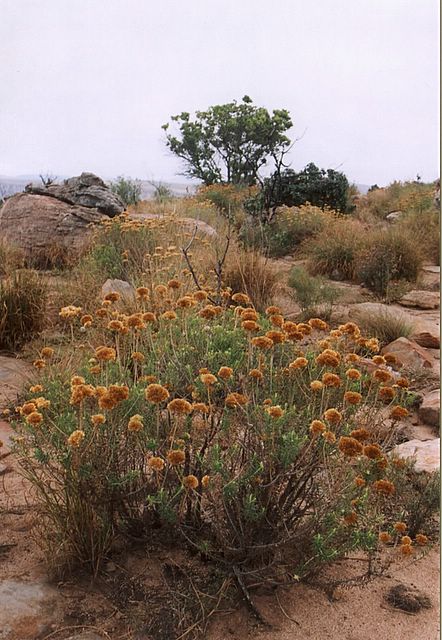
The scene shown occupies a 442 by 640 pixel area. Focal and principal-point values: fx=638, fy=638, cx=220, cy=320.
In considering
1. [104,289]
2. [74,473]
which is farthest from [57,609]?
[104,289]

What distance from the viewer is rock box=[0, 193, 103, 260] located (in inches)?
320

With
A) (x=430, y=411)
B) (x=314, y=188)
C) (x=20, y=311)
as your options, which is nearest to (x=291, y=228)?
(x=314, y=188)

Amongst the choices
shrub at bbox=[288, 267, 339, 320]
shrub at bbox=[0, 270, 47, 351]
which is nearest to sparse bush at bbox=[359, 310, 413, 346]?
shrub at bbox=[288, 267, 339, 320]

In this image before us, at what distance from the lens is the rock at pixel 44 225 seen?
8.13m

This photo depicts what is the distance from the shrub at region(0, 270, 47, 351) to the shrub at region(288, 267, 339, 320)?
7.51 feet

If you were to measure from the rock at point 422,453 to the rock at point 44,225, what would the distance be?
19.0ft

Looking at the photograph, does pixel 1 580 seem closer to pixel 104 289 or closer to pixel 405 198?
pixel 104 289

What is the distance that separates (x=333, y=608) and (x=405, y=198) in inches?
503

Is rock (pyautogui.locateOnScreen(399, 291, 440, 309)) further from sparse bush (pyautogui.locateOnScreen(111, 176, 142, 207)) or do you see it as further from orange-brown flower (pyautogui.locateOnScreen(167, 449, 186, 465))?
sparse bush (pyautogui.locateOnScreen(111, 176, 142, 207))

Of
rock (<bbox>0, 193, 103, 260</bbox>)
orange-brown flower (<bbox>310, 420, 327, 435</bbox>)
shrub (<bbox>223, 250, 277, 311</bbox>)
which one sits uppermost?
rock (<bbox>0, 193, 103, 260</bbox>)

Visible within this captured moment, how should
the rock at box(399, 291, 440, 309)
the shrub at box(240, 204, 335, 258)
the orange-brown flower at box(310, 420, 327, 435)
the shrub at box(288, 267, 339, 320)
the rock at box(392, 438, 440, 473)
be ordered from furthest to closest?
the shrub at box(240, 204, 335, 258) → the rock at box(399, 291, 440, 309) → the shrub at box(288, 267, 339, 320) → the rock at box(392, 438, 440, 473) → the orange-brown flower at box(310, 420, 327, 435)

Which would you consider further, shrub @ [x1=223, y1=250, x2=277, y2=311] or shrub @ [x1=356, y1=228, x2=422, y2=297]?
shrub @ [x1=356, y1=228, x2=422, y2=297]

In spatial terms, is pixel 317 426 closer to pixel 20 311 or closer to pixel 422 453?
pixel 422 453

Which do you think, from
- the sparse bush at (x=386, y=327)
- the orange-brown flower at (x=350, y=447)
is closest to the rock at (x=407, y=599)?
the orange-brown flower at (x=350, y=447)
